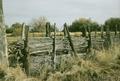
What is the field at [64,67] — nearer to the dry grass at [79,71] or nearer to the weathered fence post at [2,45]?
the dry grass at [79,71]

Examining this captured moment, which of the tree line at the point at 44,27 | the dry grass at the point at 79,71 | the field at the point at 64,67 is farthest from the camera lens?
the tree line at the point at 44,27

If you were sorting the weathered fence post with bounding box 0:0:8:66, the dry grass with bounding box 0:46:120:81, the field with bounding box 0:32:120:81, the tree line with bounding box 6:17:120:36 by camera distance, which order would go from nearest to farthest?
1. the dry grass with bounding box 0:46:120:81
2. the field with bounding box 0:32:120:81
3. the weathered fence post with bounding box 0:0:8:66
4. the tree line with bounding box 6:17:120:36

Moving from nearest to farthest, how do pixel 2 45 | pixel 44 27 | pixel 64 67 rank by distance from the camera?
pixel 2 45 → pixel 64 67 → pixel 44 27

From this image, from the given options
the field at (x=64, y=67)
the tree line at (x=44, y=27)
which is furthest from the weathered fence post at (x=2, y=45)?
the tree line at (x=44, y=27)

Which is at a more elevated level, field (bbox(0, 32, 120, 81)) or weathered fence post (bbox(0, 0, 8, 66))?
weathered fence post (bbox(0, 0, 8, 66))

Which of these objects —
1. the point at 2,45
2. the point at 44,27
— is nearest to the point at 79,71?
the point at 2,45

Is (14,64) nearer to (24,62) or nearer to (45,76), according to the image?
(24,62)

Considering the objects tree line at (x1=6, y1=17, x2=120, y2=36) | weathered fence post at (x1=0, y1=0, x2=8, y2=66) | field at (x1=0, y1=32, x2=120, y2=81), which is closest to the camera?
field at (x1=0, y1=32, x2=120, y2=81)

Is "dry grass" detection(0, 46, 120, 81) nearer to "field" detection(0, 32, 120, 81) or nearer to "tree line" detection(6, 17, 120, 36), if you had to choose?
"field" detection(0, 32, 120, 81)

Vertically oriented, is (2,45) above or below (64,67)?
above

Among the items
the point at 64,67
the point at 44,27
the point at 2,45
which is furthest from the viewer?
the point at 44,27

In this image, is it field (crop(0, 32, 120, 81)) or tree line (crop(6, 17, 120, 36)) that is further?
tree line (crop(6, 17, 120, 36))

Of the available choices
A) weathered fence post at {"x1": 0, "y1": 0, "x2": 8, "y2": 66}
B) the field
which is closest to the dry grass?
the field

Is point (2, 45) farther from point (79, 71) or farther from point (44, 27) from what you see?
point (44, 27)
